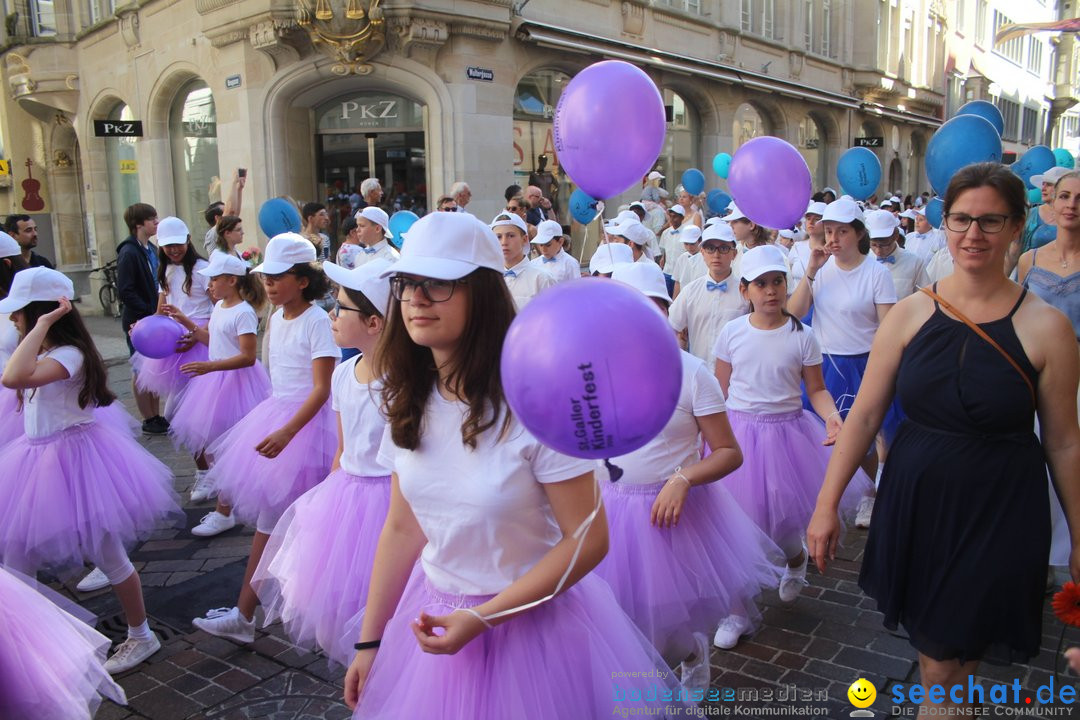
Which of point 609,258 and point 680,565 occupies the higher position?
point 609,258

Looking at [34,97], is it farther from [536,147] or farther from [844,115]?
[844,115]

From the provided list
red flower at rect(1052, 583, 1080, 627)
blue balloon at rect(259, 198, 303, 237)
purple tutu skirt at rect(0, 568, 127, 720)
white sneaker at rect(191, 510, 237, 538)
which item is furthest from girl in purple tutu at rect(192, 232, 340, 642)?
blue balloon at rect(259, 198, 303, 237)

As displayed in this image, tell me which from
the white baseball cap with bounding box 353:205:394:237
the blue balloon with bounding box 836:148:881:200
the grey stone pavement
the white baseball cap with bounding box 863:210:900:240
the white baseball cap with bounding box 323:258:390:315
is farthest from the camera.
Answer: the blue balloon with bounding box 836:148:881:200

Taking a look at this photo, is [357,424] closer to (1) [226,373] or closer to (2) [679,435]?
(2) [679,435]

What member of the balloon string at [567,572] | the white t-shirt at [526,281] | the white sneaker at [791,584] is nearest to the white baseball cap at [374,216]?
the white t-shirt at [526,281]

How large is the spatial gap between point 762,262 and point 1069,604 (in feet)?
8.02

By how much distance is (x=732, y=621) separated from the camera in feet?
13.2

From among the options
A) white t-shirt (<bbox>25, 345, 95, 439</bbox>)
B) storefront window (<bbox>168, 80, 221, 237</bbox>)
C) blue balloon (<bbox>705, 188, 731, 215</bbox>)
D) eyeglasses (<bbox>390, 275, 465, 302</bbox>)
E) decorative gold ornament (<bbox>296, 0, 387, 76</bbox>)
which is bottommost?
white t-shirt (<bbox>25, 345, 95, 439</bbox>)

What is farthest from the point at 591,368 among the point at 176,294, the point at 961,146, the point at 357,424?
the point at 176,294

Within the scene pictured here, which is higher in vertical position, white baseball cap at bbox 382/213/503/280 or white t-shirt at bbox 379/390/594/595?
white baseball cap at bbox 382/213/503/280

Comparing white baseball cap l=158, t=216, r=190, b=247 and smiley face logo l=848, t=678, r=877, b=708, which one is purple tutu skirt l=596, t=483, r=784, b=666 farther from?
white baseball cap l=158, t=216, r=190, b=247

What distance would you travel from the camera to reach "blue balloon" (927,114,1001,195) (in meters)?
6.16

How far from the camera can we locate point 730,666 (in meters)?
3.87

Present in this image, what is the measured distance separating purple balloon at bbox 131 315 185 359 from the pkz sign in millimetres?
9825
